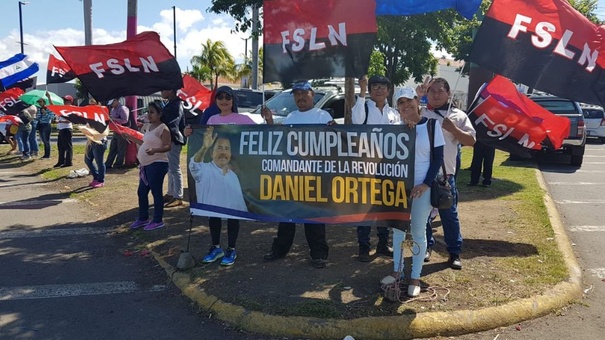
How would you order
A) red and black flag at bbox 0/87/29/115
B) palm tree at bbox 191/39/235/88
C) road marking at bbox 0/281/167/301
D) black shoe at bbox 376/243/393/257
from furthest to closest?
1. palm tree at bbox 191/39/235/88
2. red and black flag at bbox 0/87/29/115
3. black shoe at bbox 376/243/393/257
4. road marking at bbox 0/281/167/301

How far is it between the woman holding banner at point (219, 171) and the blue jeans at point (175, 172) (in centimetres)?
271

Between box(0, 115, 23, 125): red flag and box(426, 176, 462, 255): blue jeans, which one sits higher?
box(0, 115, 23, 125): red flag

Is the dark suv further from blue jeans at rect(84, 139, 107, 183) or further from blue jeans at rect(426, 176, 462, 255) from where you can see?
blue jeans at rect(84, 139, 107, 183)

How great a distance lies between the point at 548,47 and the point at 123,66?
532 centimetres

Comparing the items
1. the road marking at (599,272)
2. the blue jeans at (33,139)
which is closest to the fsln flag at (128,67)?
the road marking at (599,272)

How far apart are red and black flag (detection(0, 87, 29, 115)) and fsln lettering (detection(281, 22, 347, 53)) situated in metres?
11.1

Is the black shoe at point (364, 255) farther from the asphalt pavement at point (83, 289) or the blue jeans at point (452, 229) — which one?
the asphalt pavement at point (83, 289)

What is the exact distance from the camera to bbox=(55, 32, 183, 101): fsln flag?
696 cm

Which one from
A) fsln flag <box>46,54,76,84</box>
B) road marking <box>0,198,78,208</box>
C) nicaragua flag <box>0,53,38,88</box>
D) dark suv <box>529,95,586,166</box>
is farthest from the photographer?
dark suv <box>529,95,586,166</box>

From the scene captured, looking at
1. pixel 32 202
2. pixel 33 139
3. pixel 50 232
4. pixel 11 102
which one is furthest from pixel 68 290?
pixel 33 139

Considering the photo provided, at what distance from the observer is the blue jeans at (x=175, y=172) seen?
830cm

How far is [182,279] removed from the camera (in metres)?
5.24

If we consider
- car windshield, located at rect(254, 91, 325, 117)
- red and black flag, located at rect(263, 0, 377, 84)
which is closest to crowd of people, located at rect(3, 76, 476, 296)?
red and black flag, located at rect(263, 0, 377, 84)

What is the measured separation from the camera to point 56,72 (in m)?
10.9
